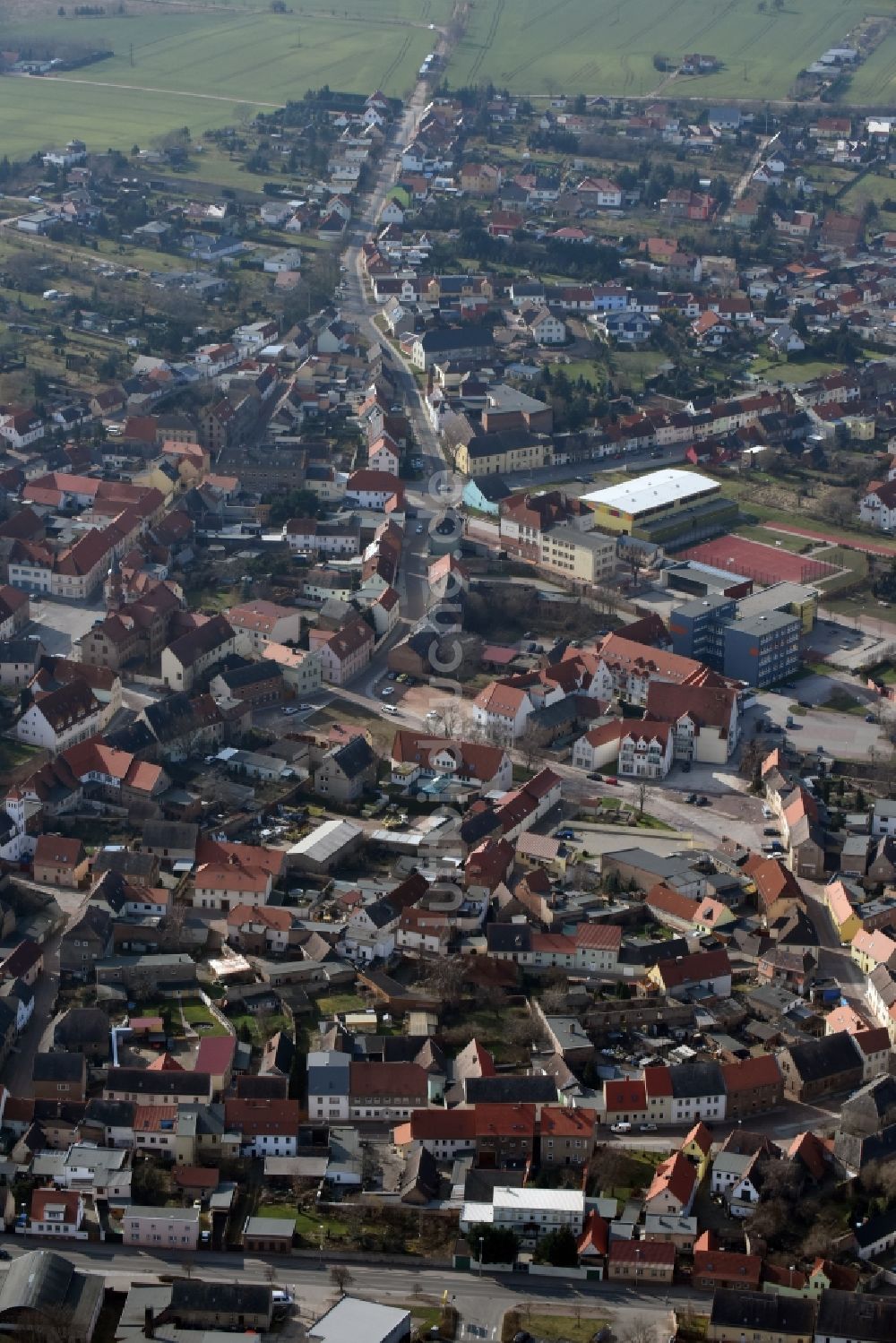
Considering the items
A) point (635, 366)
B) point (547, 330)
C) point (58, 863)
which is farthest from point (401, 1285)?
point (547, 330)

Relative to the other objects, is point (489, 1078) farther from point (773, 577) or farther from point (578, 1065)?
point (773, 577)

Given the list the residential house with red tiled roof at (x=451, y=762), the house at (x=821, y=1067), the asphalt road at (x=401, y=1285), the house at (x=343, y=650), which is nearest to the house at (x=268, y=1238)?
the asphalt road at (x=401, y=1285)

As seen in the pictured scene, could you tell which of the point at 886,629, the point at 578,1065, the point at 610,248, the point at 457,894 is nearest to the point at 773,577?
the point at 886,629

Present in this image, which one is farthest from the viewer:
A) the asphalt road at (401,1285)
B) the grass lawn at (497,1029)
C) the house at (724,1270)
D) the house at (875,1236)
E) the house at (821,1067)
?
the grass lawn at (497,1029)

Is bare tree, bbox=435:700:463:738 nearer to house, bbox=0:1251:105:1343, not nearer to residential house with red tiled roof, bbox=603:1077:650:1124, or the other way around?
residential house with red tiled roof, bbox=603:1077:650:1124

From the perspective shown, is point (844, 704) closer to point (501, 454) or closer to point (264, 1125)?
point (501, 454)

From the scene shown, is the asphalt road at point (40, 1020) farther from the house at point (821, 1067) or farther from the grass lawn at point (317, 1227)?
the house at point (821, 1067)

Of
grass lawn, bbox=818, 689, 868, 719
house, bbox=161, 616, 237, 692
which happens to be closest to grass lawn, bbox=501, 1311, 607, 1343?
house, bbox=161, 616, 237, 692
